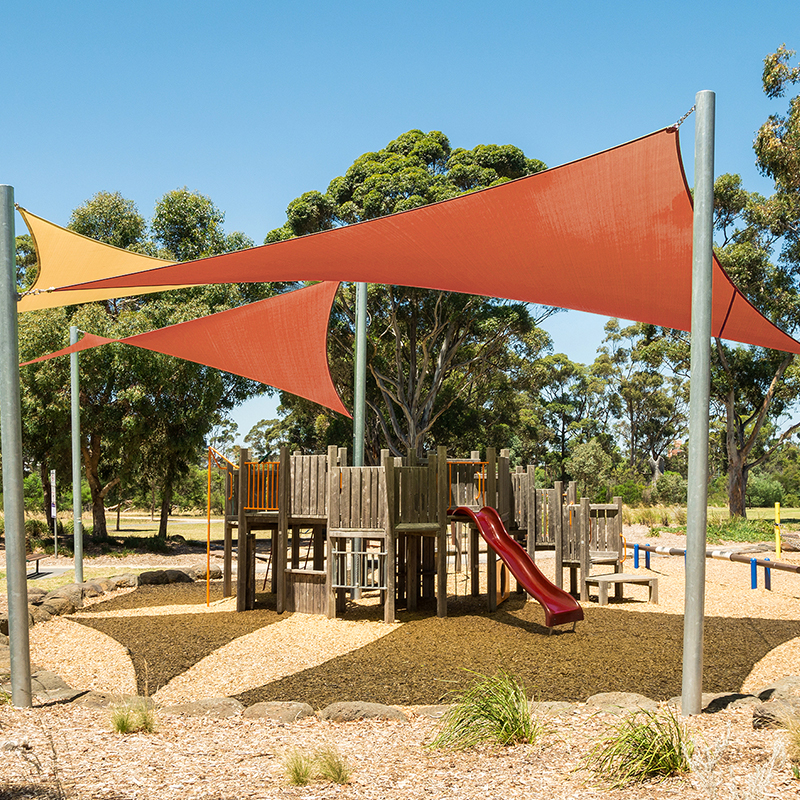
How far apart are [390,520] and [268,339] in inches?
122

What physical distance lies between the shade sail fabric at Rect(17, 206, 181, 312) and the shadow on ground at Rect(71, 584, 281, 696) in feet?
11.6

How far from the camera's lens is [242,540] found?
33.6ft

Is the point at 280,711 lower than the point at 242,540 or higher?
lower

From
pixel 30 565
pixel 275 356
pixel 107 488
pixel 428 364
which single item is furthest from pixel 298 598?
pixel 428 364

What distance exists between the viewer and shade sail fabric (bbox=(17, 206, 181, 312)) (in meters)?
8.30

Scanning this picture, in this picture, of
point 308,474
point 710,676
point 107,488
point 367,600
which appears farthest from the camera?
point 107,488

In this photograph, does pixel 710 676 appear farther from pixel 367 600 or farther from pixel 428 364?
pixel 428 364

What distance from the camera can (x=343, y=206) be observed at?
83.9 ft

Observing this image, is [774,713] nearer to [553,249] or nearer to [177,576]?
[553,249]

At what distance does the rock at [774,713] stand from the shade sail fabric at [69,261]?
6431mm

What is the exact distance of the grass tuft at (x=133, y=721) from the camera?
4682 millimetres

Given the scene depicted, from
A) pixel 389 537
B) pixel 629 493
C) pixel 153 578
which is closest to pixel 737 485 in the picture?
pixel 629 493

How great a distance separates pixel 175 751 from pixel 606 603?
7.08 metres

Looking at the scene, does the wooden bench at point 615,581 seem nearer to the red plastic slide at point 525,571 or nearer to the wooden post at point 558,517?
the wooden post at point 558,517
